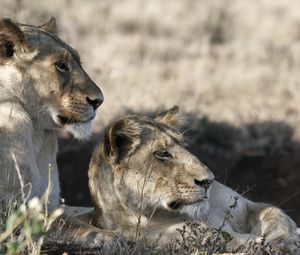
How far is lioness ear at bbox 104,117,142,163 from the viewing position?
230 inches

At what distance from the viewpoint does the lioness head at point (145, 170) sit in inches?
220

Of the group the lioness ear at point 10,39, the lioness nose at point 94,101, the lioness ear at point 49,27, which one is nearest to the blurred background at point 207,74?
the lioness ear at point 49,27

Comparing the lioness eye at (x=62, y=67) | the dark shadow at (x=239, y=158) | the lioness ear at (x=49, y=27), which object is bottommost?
the dark shadow at (x=239, y=158)

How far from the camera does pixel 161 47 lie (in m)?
14.5

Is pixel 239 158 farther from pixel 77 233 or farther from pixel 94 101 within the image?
pixel 77 233

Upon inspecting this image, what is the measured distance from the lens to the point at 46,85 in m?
6.05

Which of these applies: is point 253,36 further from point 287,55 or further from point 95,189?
point 95,189

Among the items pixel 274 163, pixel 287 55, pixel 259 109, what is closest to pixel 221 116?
pixel 259 109

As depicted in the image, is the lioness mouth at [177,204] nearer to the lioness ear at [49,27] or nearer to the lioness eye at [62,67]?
the lioness eye at [62,67]

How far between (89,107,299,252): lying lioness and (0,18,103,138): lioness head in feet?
0.89

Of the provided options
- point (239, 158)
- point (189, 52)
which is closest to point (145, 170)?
Result: point (239, 158)

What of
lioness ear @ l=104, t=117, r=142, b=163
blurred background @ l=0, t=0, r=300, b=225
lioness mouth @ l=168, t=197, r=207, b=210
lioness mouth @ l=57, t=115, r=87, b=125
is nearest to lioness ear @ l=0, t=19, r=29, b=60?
lioness mouth @ l=57, t=115, r=87, b=125

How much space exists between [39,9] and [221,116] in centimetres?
461

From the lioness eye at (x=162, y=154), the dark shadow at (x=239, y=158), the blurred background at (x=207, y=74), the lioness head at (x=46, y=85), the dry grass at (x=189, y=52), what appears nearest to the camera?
the lioness eye at (x=162, y=154)
